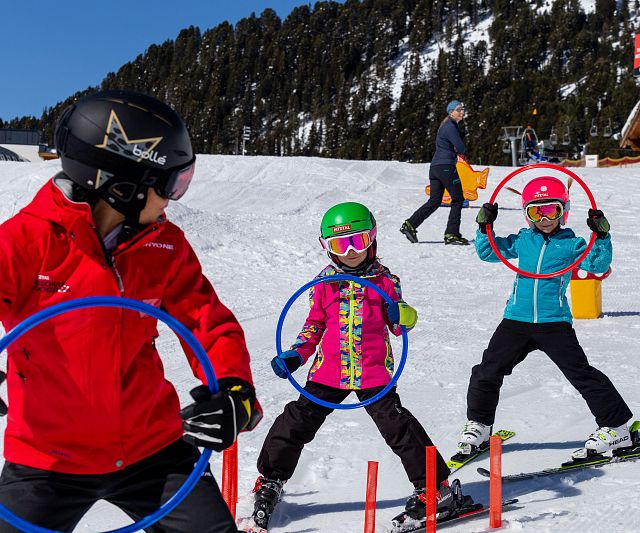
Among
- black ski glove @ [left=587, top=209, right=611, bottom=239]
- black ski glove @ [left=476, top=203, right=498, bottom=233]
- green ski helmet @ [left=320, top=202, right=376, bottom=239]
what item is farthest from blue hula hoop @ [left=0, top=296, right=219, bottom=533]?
black ski glove @ [left=587, top=209, right=611, bottom=239]

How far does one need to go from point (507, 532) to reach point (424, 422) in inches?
65.7

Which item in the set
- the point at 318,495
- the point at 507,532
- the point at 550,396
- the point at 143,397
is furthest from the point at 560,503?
the point at 143,397

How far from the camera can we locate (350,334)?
395 centimetres

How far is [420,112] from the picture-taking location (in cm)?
13338

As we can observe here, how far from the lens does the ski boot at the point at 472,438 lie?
4625mm

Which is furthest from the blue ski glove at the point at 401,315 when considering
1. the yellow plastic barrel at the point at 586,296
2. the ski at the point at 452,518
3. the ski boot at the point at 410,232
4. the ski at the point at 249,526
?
the ski boot at the point at 410,232

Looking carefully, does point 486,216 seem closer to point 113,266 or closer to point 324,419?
point 324,419

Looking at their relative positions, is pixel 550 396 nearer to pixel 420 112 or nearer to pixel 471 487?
pixel 471 487

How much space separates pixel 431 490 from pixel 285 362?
95 cm

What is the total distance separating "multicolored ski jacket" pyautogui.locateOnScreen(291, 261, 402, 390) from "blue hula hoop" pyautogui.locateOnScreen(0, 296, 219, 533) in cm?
182

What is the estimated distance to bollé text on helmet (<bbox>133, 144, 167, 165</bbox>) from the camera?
214cm

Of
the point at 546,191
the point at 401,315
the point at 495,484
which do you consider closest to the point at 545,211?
the point at 546,191

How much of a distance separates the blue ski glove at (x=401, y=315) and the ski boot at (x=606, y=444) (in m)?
1.54

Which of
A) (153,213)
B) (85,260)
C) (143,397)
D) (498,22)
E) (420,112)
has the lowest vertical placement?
(143,397)
